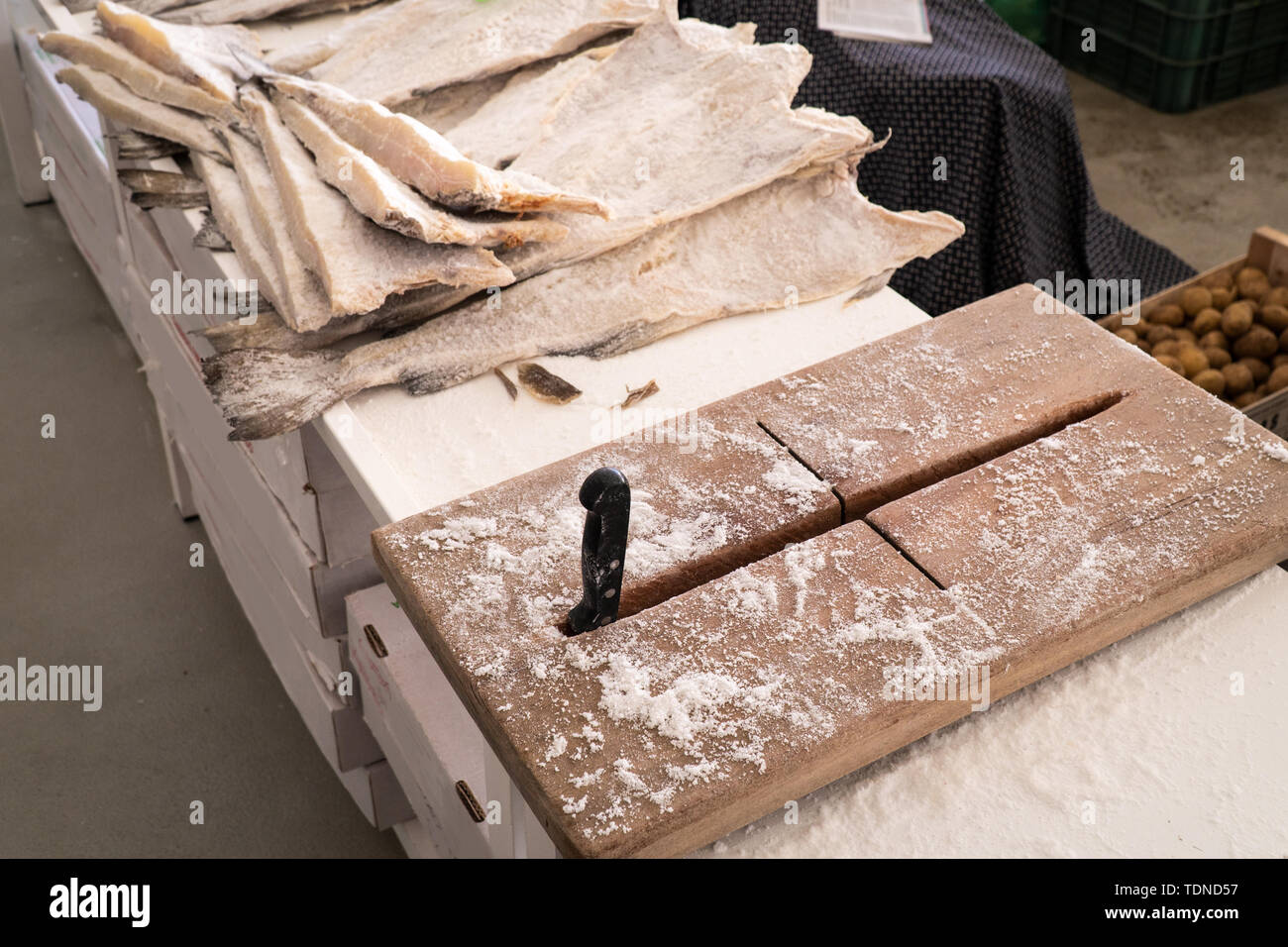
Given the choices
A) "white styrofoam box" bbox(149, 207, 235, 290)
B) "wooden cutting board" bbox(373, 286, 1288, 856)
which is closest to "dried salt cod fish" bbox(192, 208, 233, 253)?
"white styrofoam box" bbox(149, 207, 235, 290)

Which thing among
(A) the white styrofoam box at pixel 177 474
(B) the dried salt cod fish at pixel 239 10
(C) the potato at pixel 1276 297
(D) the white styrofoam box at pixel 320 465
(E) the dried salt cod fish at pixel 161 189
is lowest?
(A) the white styrofoam box at pixel 177 474

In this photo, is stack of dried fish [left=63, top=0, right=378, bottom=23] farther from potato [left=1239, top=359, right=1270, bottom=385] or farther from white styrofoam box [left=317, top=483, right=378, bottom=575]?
potato [left=1239, top=359, right=1270, bottom=385]

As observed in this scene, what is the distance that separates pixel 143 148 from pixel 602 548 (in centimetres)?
114

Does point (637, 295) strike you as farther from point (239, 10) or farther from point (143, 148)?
point (239, 10)

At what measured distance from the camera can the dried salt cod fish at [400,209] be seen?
1.37m

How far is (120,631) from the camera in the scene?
A: 2443 mm

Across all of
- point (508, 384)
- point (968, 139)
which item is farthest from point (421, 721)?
point (968, 139)

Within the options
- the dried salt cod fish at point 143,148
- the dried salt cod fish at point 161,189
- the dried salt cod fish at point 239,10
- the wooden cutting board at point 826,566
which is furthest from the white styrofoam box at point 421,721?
the dried salt cod fish at point 239,10

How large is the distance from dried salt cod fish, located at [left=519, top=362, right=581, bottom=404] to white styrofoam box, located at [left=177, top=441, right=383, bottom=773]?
2.44ft

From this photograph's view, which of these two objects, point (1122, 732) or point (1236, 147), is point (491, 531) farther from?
point (1236, 147)

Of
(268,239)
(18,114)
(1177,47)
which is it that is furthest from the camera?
(1177,47)

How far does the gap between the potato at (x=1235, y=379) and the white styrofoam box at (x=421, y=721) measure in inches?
65.1

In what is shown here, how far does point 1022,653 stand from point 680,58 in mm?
1096

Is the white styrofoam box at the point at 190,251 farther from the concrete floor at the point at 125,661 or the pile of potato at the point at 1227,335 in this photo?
the pile of potato at the point at 1227,335
